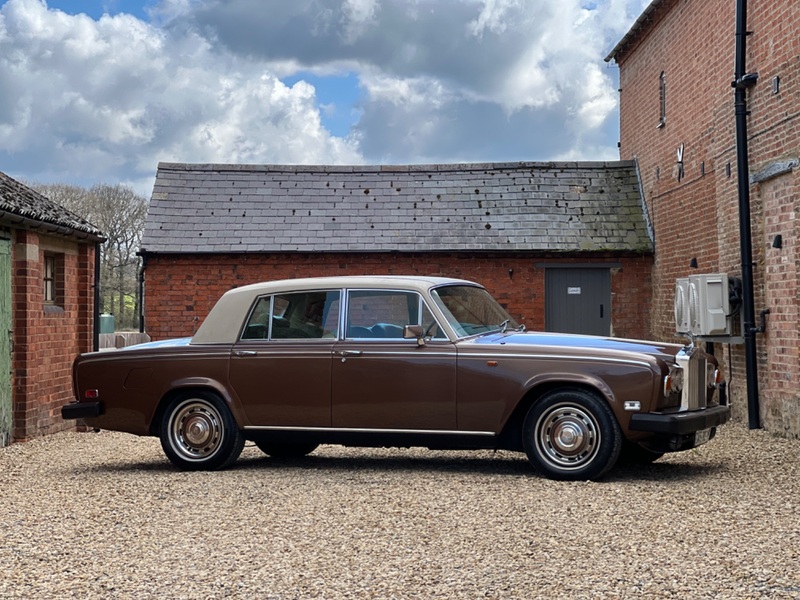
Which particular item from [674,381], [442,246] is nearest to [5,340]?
[674,381]

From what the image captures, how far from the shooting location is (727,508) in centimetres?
714

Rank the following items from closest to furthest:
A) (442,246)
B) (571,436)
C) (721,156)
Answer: (571,436) < (721,156) < (442,246)

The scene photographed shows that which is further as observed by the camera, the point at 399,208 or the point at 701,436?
the point at 399,208

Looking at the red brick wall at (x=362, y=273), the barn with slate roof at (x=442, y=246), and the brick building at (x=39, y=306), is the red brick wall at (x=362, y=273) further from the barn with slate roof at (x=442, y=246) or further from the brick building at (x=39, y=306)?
the brick building at (x=39, y=306)

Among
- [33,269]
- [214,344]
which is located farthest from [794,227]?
[33,269]

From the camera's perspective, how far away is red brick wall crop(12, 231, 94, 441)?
41.2 ft

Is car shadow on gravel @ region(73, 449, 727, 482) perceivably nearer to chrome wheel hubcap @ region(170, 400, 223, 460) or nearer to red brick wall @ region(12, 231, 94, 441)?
chrome wheel hubcap @ region(170, 400, 223, 460)

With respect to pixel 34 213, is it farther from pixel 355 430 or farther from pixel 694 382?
pixel 694 382

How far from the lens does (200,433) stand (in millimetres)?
9320

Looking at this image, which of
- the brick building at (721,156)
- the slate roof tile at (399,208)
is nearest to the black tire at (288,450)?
the brick building at (721,156)

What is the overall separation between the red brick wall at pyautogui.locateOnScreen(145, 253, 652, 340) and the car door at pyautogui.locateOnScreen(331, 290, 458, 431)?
992cm

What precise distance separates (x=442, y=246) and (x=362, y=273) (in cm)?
147

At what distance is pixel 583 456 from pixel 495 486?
75 cm

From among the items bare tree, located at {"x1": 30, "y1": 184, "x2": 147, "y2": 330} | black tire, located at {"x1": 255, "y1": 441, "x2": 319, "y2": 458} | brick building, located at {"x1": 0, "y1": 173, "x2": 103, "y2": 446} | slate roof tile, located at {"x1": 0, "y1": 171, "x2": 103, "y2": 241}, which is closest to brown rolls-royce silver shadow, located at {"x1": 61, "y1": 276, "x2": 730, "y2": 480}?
black tire, located at {"x1": 255, "y1": 441, "x2": 319, "y2": 458}
